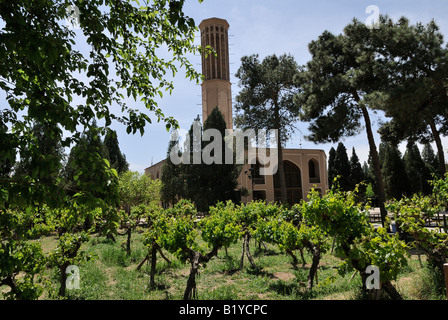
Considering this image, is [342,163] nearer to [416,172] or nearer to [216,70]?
[416,172]

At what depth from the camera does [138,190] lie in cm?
2853

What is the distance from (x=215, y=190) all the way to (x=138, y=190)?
7.55m

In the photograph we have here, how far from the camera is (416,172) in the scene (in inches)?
1467

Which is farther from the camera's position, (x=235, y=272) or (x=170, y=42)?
(x=235, y=272)

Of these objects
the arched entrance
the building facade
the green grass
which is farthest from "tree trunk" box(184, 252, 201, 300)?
the arched entrance

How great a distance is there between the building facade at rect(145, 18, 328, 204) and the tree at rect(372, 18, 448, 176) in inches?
835

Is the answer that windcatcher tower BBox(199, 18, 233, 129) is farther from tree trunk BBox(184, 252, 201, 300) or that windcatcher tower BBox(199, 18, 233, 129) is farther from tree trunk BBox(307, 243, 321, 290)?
tree trunk BBox(184, 252, 201, 300)

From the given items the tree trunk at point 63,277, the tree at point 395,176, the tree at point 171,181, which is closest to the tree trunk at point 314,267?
the tree trunk at point 63,277

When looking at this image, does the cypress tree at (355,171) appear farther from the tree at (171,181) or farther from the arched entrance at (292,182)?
the tree at (171,181)

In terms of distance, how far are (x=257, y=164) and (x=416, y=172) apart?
2023 cm

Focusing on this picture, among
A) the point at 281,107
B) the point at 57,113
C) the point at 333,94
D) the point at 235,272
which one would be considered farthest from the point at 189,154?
the point at 57,113

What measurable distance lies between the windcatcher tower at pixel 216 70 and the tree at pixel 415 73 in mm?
25679

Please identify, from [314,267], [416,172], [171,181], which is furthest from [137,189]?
[416,172]

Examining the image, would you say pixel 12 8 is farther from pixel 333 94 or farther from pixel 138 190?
pixel 138 190
